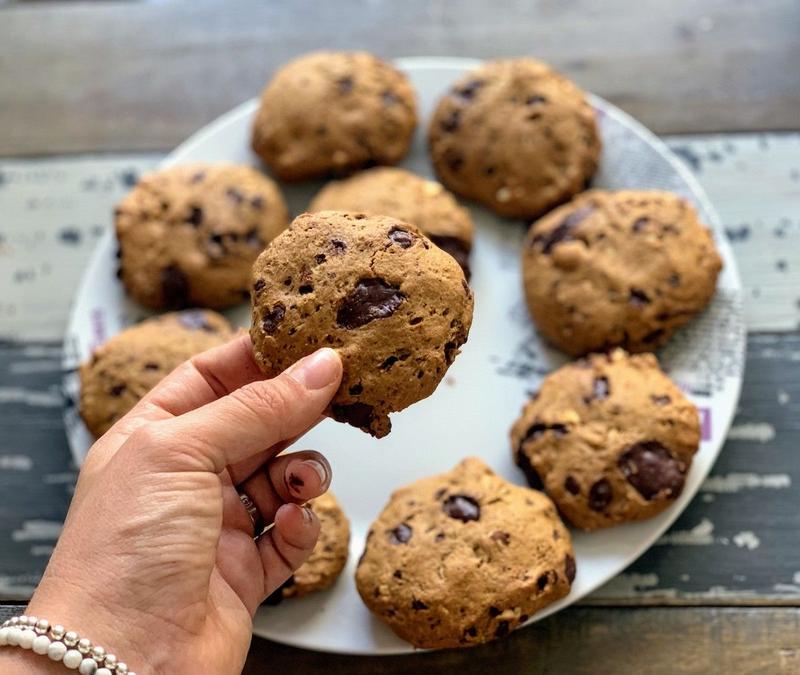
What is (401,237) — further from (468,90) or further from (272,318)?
(468,90)

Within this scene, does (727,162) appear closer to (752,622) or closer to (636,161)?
(636,161)

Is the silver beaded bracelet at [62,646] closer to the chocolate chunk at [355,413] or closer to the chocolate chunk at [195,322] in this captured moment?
the chocolate chunk at [355,413]

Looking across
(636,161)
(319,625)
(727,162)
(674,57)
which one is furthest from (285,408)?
(674,57)

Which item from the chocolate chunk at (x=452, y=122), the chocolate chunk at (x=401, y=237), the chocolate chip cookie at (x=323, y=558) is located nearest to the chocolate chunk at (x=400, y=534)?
the chocolate chip cookie at (x=323, y=558)

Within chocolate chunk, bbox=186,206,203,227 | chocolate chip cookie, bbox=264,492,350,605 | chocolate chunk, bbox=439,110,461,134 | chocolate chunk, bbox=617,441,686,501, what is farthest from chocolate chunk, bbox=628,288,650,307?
chocolate chunk, bbox=186,206,203,227

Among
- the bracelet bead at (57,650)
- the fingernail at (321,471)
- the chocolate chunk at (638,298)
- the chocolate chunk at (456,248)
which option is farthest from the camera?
the chocolate chunk at (456,248)

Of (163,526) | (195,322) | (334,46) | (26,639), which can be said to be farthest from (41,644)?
(334,46)

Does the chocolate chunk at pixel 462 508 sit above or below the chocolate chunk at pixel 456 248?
below
